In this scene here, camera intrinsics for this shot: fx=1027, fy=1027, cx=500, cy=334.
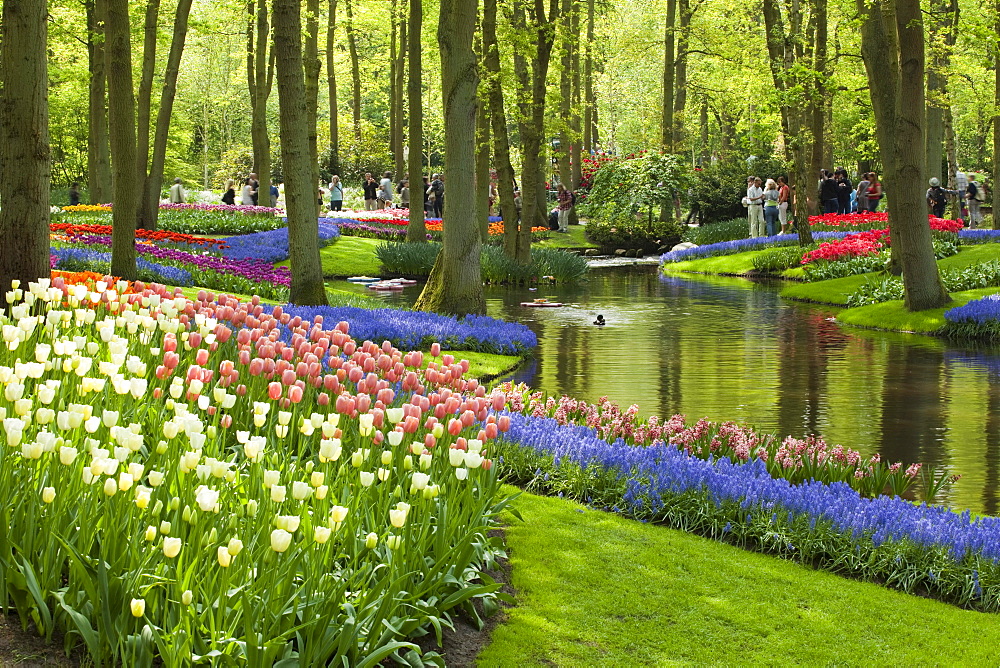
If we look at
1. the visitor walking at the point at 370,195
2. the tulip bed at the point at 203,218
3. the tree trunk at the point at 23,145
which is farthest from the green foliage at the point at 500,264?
the visitor walking at the point at 370,195

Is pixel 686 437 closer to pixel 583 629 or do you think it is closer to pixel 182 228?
pixel 583 629

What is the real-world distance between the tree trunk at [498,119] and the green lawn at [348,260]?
4.62 metres

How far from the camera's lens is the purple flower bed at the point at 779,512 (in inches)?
235

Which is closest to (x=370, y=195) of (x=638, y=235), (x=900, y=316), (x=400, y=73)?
(x=400, y=73)

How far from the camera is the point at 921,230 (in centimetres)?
1822

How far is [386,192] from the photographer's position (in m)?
54.0

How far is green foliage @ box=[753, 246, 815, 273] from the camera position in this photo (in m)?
30.8

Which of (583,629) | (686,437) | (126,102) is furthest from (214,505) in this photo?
(126,102)

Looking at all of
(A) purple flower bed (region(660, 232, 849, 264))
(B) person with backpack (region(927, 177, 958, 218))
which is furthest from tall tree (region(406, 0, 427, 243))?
(B) person with backpack (region(927, 177, 958, 218))

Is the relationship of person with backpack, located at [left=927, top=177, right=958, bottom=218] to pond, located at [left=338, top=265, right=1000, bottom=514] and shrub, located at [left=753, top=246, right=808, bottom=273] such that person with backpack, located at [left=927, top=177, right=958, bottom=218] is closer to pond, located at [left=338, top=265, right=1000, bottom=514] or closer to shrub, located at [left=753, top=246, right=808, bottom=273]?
shrub, located at [left=753, top=246, right=808, bottom=273]

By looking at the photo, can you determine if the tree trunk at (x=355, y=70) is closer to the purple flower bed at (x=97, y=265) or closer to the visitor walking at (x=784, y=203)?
the visitor walking at (x=784, y=203)

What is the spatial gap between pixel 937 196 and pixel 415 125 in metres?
20.2

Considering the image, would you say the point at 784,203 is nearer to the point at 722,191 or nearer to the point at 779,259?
the point at 722,191

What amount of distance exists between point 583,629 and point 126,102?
555 inches
